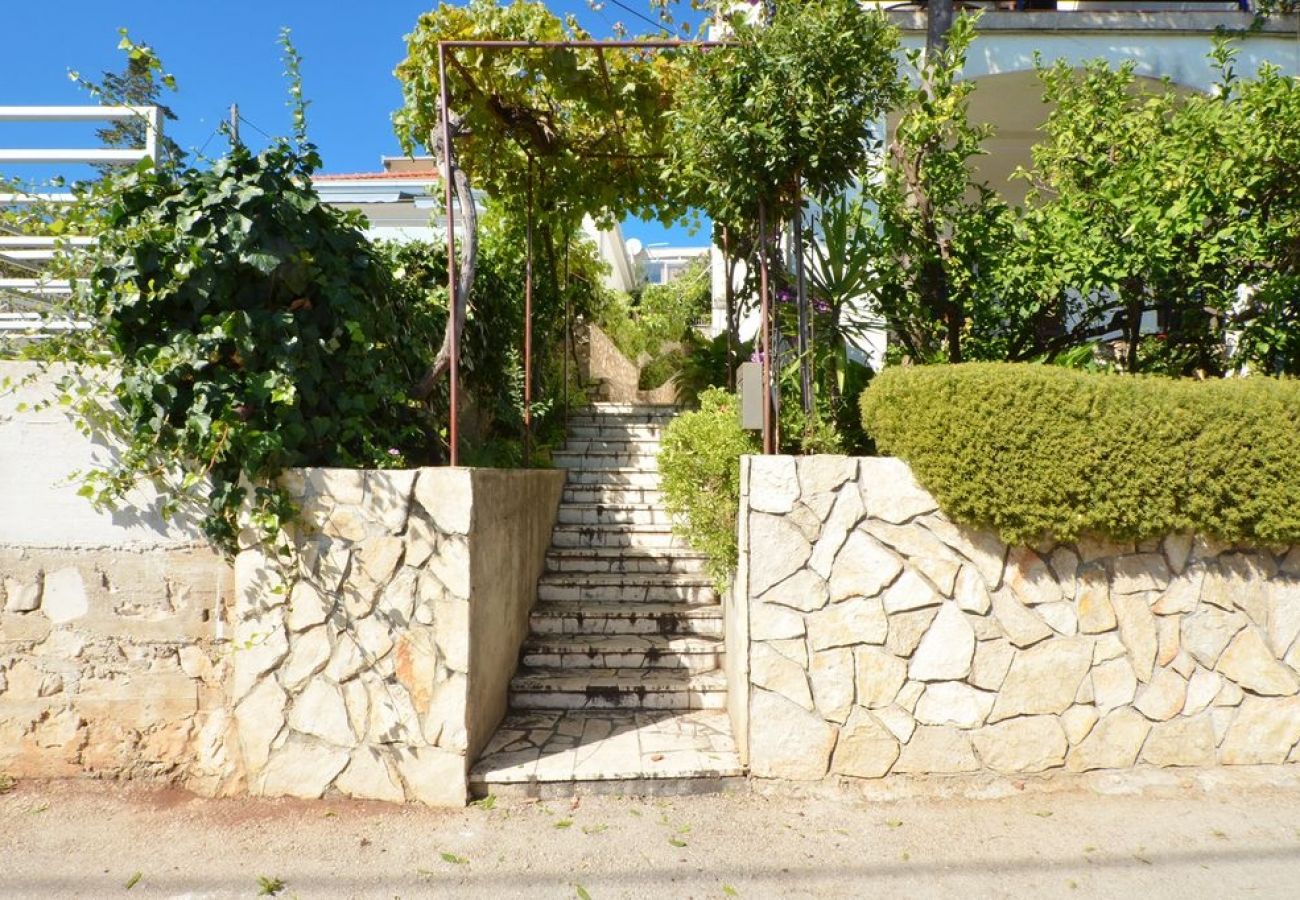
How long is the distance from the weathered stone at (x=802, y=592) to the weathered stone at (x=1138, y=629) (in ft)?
4.93

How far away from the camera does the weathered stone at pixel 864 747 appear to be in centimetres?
407

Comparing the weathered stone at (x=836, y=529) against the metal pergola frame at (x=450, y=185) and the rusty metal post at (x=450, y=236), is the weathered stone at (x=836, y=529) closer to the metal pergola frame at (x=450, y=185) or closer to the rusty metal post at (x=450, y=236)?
the metal pergola frame at (x=450, y=185)

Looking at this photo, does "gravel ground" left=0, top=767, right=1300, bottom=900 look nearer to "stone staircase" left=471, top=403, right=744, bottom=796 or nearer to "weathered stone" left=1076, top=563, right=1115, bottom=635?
"stone staircase" left=471, top=403, right=744, bottom=796

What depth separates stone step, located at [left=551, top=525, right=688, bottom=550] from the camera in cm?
651

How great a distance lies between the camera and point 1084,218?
195 inches

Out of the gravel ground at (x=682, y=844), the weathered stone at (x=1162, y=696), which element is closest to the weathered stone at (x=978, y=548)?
the weathered stone at (x=1162, y=696)

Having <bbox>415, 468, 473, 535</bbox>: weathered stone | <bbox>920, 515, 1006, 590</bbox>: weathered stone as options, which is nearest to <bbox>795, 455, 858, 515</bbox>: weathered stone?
<bbox>920, 515, 1006, 590</bbox>: weathered stone

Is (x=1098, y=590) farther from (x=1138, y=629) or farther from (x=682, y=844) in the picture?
(x=682, y=844)

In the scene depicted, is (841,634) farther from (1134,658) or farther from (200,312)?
(200,312)

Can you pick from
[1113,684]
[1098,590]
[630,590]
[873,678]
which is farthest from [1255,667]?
[630,590]

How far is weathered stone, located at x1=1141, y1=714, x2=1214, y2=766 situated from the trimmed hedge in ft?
3.40

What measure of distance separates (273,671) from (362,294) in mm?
1987

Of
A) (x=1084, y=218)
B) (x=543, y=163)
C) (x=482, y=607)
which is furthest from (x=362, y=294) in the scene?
(x=1084, y=218)

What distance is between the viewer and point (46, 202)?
13.4 ft
